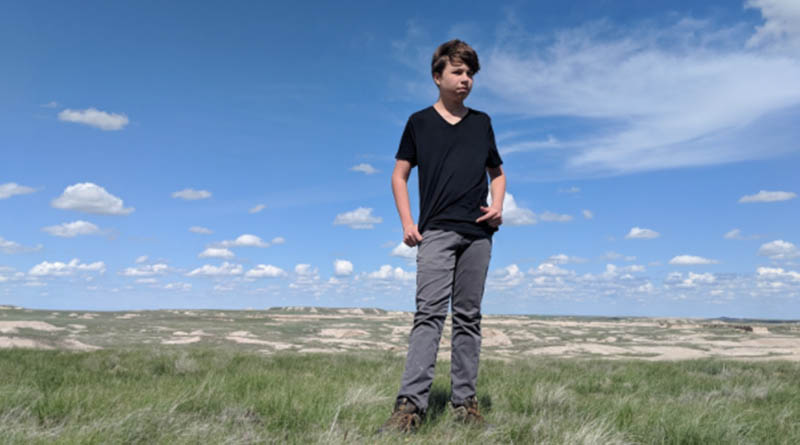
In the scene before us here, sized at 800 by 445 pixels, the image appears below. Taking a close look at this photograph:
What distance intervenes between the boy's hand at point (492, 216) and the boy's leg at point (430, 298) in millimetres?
205

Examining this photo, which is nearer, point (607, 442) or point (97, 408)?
point (607, 442)

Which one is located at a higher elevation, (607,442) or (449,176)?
(449,176)

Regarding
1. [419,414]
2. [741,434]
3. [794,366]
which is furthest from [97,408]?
[794,366]

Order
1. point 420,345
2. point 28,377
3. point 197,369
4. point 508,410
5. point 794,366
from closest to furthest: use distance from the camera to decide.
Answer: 1. point 420,345
2. point 508,410
3. point 28,377
4. point 197,369
5. point 794,366

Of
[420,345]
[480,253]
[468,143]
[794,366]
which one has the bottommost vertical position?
[794,366]

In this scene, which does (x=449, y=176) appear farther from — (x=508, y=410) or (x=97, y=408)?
(x=97, y=408)

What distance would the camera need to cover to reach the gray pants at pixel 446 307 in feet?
9.06

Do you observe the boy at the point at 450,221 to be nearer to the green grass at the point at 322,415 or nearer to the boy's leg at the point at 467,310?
the boy's leg at the point at 467,310

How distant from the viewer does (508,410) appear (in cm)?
A: 324

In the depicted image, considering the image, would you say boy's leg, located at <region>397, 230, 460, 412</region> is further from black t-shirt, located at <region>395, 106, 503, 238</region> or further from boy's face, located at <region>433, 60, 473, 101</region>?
boy's face, located at <region>433, 60, 473, 101</region>

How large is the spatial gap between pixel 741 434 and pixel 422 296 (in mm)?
1703

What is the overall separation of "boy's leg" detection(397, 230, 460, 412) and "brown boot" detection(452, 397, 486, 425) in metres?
0.25

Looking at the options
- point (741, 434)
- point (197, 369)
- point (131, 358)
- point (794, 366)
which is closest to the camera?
point (741, 434)

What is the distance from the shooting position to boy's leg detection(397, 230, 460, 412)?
9.10 ft
